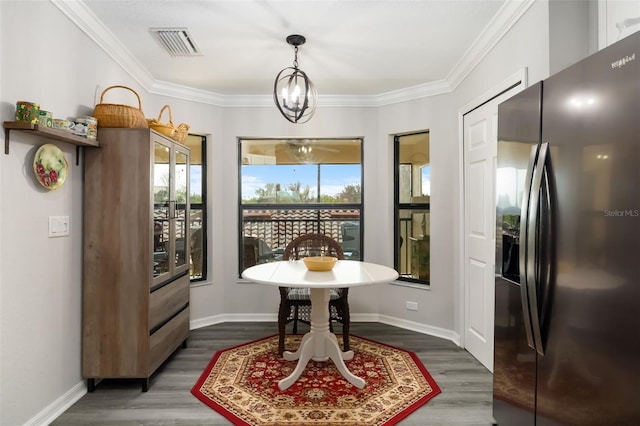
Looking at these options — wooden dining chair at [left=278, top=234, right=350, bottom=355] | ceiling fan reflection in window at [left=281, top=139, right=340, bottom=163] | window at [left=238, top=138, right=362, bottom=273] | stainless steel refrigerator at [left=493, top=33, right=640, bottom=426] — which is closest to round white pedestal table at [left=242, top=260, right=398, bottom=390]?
wooden dining chair at [left=278, top=234, right=350, bottom=355]

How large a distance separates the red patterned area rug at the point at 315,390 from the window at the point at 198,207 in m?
1.14

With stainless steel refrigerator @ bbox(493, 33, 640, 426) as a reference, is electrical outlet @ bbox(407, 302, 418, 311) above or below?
below

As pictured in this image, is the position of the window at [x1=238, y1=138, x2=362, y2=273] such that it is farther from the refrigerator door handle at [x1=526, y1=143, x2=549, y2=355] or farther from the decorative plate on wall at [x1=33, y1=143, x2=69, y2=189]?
the refrigerator door handle at [x1=526, y1=143, x2=549, y2=355]

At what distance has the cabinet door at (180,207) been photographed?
302 cm

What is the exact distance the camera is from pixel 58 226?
87.5 inches

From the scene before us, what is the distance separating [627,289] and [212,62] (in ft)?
10.3

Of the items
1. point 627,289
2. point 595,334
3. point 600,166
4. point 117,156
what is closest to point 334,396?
point 595,334

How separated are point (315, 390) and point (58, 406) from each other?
153cm

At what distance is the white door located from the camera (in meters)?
2.79

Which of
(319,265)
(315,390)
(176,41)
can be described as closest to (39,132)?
(176,41)

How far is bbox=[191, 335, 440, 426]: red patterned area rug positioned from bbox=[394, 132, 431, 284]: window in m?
1.07

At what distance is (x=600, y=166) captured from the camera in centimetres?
125

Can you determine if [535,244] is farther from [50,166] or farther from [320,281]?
[50,166]

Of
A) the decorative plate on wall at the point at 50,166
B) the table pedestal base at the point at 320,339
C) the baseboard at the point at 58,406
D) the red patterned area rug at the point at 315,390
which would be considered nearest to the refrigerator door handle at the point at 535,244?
the red patterned area rug at the point at 315,390
